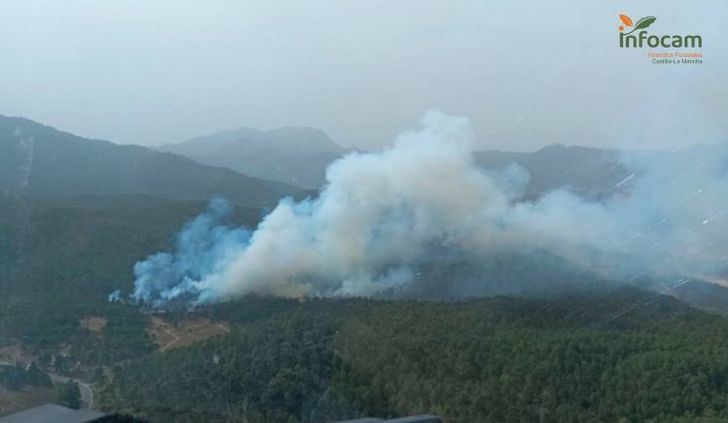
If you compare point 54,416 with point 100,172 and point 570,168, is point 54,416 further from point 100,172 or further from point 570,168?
point 100,172

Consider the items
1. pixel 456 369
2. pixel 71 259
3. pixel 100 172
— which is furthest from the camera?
pixel 100 172

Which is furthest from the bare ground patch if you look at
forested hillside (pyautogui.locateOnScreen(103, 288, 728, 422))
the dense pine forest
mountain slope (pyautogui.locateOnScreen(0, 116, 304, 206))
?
mountain slope (pyautogui.locateOnScreen(0, 116, 304, 206))

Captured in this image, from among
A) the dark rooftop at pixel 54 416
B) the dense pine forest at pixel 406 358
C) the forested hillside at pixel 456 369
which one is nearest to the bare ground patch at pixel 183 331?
the dense pine forest at pixel 406 358

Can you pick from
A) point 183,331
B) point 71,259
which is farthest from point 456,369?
point 71,259

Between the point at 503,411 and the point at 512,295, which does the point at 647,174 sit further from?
the point at 503,411

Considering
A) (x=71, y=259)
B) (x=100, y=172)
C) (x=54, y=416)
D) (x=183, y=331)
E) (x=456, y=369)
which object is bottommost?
(x=54, y=416)

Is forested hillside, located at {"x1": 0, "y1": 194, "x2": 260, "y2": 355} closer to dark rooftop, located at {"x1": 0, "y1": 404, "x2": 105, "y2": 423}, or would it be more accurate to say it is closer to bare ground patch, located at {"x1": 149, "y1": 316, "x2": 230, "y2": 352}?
bare ground patch, located at {"x1": 149, "y1": 316, "x2": 230, "y2": 352}
